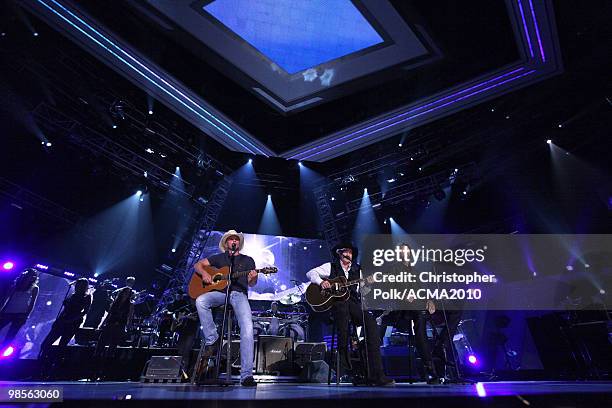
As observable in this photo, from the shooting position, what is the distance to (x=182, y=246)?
12.5m

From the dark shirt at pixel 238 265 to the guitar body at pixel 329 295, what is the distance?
38.8 inches

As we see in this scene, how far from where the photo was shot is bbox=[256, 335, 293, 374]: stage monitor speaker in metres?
6.83

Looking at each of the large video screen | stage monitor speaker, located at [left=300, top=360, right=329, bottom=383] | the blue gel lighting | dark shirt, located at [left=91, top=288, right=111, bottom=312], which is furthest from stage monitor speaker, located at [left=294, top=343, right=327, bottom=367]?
the blue gel lighting

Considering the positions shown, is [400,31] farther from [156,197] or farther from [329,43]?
[156,197]

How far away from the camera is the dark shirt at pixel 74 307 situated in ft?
24.2

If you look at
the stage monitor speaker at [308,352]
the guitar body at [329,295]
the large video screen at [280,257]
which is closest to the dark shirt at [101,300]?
the large video screen at [280,257]

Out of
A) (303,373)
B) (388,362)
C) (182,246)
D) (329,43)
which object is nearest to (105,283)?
(182,246)

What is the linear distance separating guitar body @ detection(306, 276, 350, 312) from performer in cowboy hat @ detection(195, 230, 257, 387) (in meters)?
0.96

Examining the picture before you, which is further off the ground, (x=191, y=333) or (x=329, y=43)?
(x=329, y=43)

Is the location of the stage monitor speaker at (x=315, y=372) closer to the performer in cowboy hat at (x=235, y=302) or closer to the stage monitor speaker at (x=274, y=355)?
the stage monitor speaker at (x=274, y=355)

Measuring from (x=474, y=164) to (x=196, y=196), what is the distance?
828cm

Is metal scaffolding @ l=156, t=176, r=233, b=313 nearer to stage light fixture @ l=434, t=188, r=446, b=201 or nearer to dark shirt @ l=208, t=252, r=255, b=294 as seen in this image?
stage light fixture @ l=434, t=188, r=446, b=201

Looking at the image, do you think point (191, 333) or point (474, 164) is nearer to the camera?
point (191, 333)

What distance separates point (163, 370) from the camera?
222 inches
